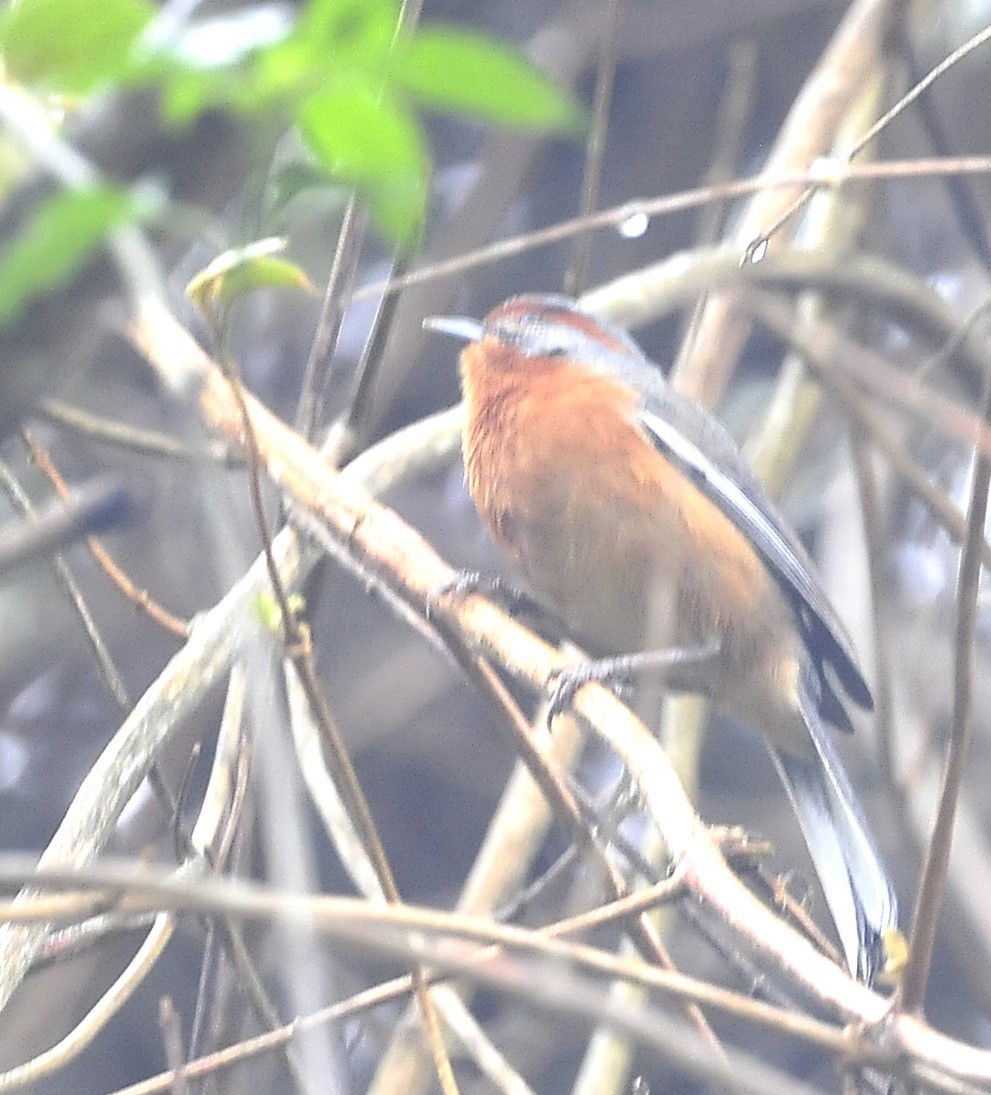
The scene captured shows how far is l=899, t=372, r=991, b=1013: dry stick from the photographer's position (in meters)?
1.04

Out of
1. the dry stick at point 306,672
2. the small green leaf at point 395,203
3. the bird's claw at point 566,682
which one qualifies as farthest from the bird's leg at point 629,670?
the small green leaf at point 395,203

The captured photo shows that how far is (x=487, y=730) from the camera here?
3.21 m

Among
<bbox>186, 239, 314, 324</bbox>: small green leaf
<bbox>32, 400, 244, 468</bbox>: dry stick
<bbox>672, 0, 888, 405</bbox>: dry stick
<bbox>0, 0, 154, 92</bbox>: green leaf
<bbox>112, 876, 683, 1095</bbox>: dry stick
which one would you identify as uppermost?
<bbox>672, 0, 888, 405</bbox>: dry stick

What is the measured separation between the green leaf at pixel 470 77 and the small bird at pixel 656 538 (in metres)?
1.47

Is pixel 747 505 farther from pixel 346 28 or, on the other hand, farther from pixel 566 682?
pixel 346 28

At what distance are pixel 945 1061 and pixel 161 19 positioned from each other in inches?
32.7

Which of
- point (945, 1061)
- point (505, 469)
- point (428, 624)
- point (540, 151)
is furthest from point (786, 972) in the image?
point (540, 151)

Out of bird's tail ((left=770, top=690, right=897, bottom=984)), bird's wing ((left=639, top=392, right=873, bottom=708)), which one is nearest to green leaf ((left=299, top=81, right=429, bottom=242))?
bird's tail ((left=770, top=690, right=897, bottom=984))

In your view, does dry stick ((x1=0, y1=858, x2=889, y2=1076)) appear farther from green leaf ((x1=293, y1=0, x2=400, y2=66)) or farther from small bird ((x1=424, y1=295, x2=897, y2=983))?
small bird ((x1=424, y1=295, x2=897, y2=983))

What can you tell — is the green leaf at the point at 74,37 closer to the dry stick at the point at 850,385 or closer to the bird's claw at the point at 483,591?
the bird's claw at the point at 483,591

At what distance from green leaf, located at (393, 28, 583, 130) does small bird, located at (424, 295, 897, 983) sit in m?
1.47

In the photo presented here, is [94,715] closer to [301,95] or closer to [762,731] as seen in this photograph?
[762,731]

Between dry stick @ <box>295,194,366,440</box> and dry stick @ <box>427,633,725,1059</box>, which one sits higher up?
dry stick @ <box>295,194,366,440</box>

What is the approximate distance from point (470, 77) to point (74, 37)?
0.53 feet
